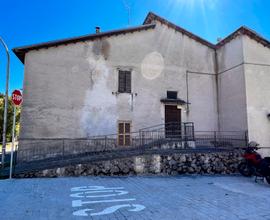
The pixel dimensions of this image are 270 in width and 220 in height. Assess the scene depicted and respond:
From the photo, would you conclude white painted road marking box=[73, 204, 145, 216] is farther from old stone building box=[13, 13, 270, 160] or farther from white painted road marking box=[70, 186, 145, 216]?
old stone building box=[13, 13, 270, 160]

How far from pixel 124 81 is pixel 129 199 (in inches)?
336

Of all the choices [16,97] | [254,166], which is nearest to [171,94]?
[254,166]

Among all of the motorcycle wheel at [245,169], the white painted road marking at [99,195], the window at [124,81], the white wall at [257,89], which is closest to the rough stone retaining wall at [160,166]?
the motorcycle wheel at [245,169]

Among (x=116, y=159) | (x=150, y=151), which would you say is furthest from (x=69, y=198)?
(x=150, y=151)

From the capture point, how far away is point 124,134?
12570 millimetres

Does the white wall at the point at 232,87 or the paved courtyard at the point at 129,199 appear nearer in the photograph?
the paved courtyard at the point at 129,199

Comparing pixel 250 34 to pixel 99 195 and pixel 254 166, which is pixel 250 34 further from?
pixel 99 195

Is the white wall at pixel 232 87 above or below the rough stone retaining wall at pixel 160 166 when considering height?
above

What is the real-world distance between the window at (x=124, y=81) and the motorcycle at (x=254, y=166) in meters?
7.04

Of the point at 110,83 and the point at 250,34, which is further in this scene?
the point at 110,83

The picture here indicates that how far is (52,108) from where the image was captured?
11.5 m

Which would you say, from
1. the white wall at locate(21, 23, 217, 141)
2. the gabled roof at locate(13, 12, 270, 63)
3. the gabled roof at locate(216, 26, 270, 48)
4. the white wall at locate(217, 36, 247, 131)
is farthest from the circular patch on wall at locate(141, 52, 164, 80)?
the gabled roof at locate(216, 26, 270, 48)

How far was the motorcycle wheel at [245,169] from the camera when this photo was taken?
31.8ft

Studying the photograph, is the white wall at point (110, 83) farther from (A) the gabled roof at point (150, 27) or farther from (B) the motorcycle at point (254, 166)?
(B) the motorcycle at point (254, 166)
